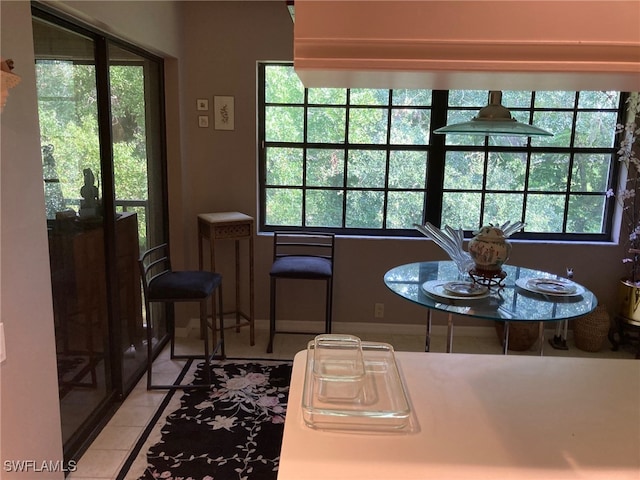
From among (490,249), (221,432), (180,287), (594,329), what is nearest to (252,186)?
(180,287)

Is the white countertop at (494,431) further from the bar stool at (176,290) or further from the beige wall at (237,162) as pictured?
the beige wall at (237,162)

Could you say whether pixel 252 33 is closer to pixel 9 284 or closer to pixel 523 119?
pixel 523 119

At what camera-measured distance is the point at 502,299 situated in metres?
2.25

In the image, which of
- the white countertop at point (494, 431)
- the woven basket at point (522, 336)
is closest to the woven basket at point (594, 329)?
the woven basket at point (522, 336)

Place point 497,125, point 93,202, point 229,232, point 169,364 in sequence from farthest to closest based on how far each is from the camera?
point 229,232, point 169,364, point 93,202, point 497,125

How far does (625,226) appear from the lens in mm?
3676

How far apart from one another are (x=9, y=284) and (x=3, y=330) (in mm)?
151

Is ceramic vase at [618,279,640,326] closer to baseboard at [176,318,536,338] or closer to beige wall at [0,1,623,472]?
beige wall at [0,1,623,472]

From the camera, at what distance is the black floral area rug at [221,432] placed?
2221 mm

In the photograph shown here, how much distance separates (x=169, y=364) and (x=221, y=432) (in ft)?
3.08

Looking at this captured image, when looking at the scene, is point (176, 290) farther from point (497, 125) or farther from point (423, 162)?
point (423, 162)

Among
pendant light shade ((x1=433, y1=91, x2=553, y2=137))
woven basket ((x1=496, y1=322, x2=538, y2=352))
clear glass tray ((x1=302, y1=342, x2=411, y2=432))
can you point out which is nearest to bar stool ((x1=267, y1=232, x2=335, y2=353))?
woven basket ((x1=496, y1=322, x2=538, y2=352))

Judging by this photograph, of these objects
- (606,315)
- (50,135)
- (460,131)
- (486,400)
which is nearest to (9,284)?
(50,135)

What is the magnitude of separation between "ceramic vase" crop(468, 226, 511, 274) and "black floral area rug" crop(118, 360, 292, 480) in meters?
→ 1.37
